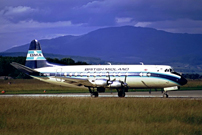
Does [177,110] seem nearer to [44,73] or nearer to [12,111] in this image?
[12,111]

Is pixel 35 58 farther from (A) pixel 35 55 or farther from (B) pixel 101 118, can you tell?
(B) pixel 101 118

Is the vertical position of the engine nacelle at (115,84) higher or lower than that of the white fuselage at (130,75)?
lower

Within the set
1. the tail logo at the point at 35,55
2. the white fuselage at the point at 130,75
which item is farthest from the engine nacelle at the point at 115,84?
the tail logo at the point at 35,55

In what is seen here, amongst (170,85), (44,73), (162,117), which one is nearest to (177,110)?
(162,117)

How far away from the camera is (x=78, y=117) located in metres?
28.8

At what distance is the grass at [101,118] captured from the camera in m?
23.4

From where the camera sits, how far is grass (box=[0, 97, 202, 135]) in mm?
23431

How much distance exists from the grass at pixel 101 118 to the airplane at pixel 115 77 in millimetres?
8331

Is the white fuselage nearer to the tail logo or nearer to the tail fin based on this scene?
the tail fin

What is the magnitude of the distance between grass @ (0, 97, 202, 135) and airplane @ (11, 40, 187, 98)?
8331 millimetres

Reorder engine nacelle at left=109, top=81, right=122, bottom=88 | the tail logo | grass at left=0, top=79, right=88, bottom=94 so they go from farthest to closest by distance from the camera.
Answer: grass at left=0, top=79, right=88, bottom=94 → the tail logo → engine nacelle at left=109, top=81, right=122, bottom=88

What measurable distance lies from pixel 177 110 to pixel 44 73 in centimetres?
2434

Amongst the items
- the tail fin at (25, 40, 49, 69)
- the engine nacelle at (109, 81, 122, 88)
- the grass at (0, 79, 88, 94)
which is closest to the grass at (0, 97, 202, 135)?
the engine nacelle at (109, 81, 122, 88)

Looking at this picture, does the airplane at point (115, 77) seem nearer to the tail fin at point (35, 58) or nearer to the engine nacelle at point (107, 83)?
the engine nacelle at point (107, 83)
